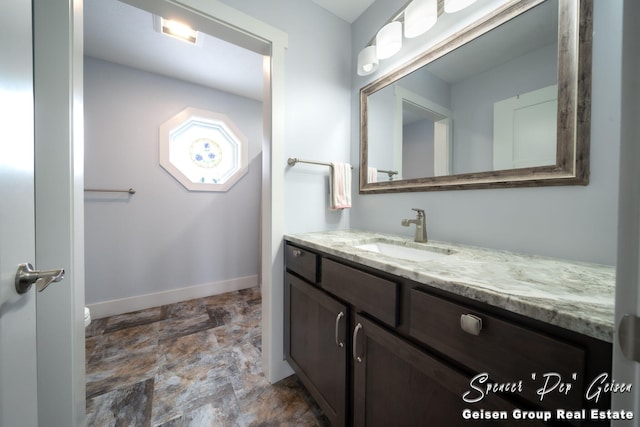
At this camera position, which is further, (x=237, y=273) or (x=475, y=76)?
(x=237, y=273)

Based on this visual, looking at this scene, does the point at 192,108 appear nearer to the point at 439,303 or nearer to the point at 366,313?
the point at 366,313

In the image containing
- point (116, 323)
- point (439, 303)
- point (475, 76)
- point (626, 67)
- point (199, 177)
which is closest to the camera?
point (626, 67)

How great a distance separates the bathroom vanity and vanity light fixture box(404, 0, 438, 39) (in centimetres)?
107

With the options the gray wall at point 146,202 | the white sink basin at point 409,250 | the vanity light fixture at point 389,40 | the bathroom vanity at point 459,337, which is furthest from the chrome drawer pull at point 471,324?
the gray wall at point 146,202

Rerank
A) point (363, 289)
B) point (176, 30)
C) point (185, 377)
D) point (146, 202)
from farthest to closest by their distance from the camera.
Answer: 1. point (146, 202)
2. point (176, 30)
3. point (185, 377)
4. point (363, 289)

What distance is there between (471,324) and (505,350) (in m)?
0.07

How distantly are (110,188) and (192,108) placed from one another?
1107 millimetres

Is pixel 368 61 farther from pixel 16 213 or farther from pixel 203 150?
pixel 203 150

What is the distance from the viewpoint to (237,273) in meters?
2.79

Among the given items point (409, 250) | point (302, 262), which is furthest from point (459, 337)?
point (302, 262)

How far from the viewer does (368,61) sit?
1.43 metres

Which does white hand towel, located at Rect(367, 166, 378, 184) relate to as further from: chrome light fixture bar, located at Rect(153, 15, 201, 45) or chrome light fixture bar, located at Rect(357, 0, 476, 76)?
chrome light fixture bar, located at Rect(153, 15, 201, 45)

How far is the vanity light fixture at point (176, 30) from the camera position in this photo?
65.3 inches

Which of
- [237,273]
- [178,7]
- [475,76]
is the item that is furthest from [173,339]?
[475,76]
